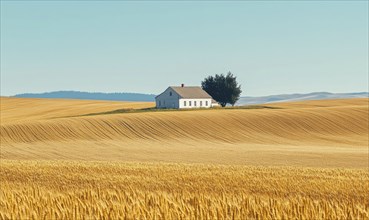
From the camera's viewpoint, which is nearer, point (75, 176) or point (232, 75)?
point (75, 176)

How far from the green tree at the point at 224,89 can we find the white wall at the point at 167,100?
13111mm

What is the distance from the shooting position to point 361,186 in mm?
18422

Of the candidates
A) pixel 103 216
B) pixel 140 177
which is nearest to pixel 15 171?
pixel 140 177

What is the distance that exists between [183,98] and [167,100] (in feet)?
12.1

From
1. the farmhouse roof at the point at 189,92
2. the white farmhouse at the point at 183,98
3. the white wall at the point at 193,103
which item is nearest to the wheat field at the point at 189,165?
the white farmhouse at the point at 183,98

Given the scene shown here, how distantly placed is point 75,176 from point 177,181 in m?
4.38

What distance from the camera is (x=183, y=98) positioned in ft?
326

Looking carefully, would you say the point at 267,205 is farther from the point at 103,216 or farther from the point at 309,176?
the point at 309,176

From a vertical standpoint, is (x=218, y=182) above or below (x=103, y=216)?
below

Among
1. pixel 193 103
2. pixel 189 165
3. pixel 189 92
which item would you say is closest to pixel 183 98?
pixel 193 103

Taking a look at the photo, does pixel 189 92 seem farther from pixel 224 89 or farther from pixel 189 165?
pixel 189 165

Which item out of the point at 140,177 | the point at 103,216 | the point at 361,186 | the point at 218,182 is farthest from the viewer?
the point at 140,177

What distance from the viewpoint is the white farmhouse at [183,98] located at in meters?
99.6

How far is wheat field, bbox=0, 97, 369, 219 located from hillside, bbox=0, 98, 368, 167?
10 cm
